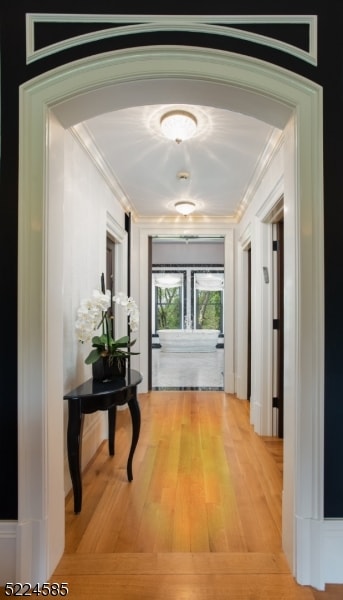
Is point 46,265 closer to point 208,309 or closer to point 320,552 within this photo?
point 320,552

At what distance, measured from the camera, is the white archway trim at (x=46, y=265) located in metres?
1.36

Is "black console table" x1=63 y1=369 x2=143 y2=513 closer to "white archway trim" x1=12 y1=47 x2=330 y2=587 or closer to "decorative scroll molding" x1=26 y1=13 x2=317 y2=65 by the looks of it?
"white archway trim" x1=12 y1=47 x2=330 y2=587

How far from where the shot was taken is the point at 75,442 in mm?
1813

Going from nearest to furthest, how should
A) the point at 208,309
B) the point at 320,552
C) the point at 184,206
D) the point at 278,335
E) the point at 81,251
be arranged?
the point at 320,552 < the point at 81,251 < the point at 278,335 < the point at 184,206 < the point at 208,309

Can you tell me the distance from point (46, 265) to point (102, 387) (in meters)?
0.97

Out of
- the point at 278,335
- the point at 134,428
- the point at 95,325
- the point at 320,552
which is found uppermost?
the point at 95,325

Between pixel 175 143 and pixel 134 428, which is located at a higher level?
pixel 175 143

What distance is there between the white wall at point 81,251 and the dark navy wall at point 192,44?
2.15 ft

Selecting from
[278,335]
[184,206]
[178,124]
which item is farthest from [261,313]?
[178,124]

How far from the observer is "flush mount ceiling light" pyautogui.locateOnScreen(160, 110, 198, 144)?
1997 mm

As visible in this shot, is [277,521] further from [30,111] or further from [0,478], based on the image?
[30,111]

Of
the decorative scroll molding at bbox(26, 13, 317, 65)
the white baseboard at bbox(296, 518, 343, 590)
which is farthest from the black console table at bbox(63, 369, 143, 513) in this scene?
the decorative scroll molding at bbox(26, 13, 317, 65)

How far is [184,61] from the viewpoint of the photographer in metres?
1.37

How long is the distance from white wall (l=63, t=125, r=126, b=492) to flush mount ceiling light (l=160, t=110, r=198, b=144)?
674 mm
